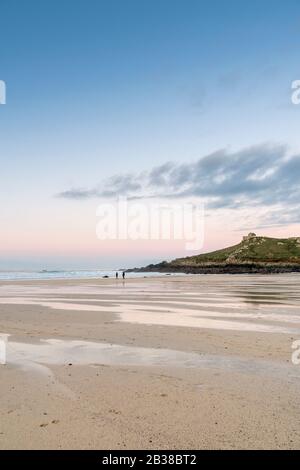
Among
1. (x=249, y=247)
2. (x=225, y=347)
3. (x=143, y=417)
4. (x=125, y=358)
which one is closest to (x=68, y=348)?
(x=125, y=358)

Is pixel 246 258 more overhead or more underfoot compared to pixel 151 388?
more overhead

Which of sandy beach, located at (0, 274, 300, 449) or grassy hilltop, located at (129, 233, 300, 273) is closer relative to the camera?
sandy beach, located at (0, 274, 300, 449)

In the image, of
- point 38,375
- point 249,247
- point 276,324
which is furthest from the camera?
point 249,247

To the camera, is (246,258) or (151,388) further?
(246,258)

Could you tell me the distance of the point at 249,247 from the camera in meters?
198

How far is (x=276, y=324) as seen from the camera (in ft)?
54.6

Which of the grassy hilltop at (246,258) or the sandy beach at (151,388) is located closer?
the sandy beach at (151,388)
